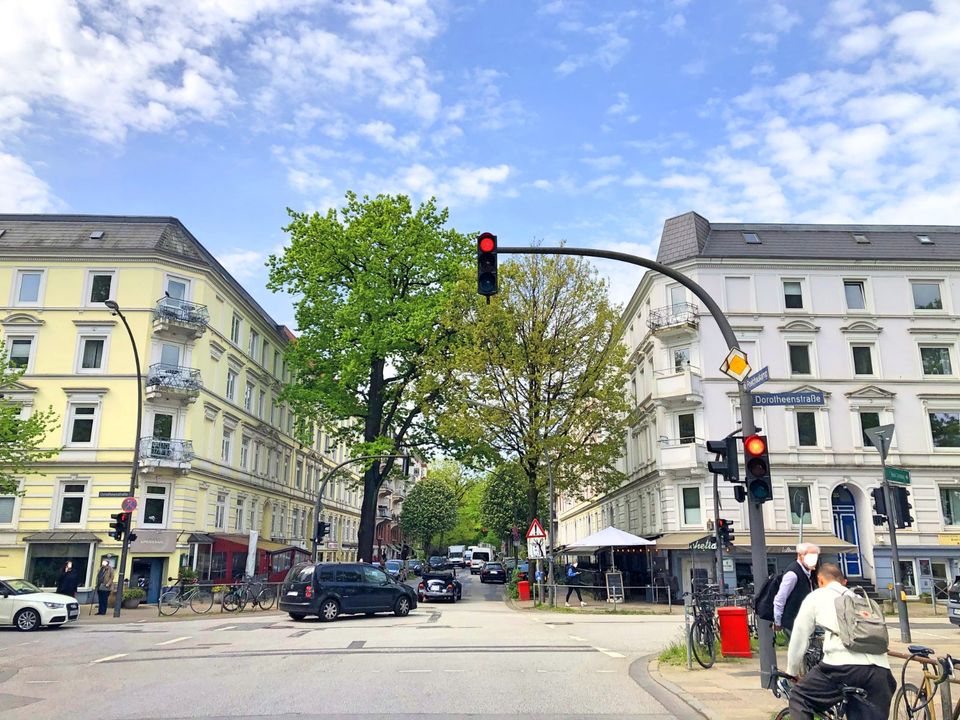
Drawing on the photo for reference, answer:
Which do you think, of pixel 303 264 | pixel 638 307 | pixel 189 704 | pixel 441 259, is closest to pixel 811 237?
pixel 638 307

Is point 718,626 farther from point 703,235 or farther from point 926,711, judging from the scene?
point 703,235

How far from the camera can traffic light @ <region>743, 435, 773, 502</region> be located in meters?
10.5

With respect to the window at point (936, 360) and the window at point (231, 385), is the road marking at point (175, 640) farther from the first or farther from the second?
the window at point (936, 360)

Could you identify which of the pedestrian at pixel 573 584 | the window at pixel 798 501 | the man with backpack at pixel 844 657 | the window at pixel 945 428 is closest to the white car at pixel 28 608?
the pedestrian at pixel 573 584

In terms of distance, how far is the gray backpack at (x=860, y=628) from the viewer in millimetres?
5715

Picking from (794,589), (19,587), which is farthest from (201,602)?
(794,589)

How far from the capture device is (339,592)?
22.3 metres

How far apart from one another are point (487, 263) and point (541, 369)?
22329mm

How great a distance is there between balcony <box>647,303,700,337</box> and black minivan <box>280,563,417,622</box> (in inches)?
736

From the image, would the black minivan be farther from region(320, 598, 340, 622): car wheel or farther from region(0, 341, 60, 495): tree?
region(0, 341, 60, 495): tree

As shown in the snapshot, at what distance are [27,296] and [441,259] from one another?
18645 millimetres

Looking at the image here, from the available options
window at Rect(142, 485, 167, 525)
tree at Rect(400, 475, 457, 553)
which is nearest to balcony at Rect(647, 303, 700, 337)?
window at Rect(142, 485, 167, 525)

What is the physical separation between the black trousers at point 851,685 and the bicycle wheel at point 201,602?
2363 centimetres

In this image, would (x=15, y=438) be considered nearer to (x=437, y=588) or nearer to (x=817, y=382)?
(x=437, y=588)
